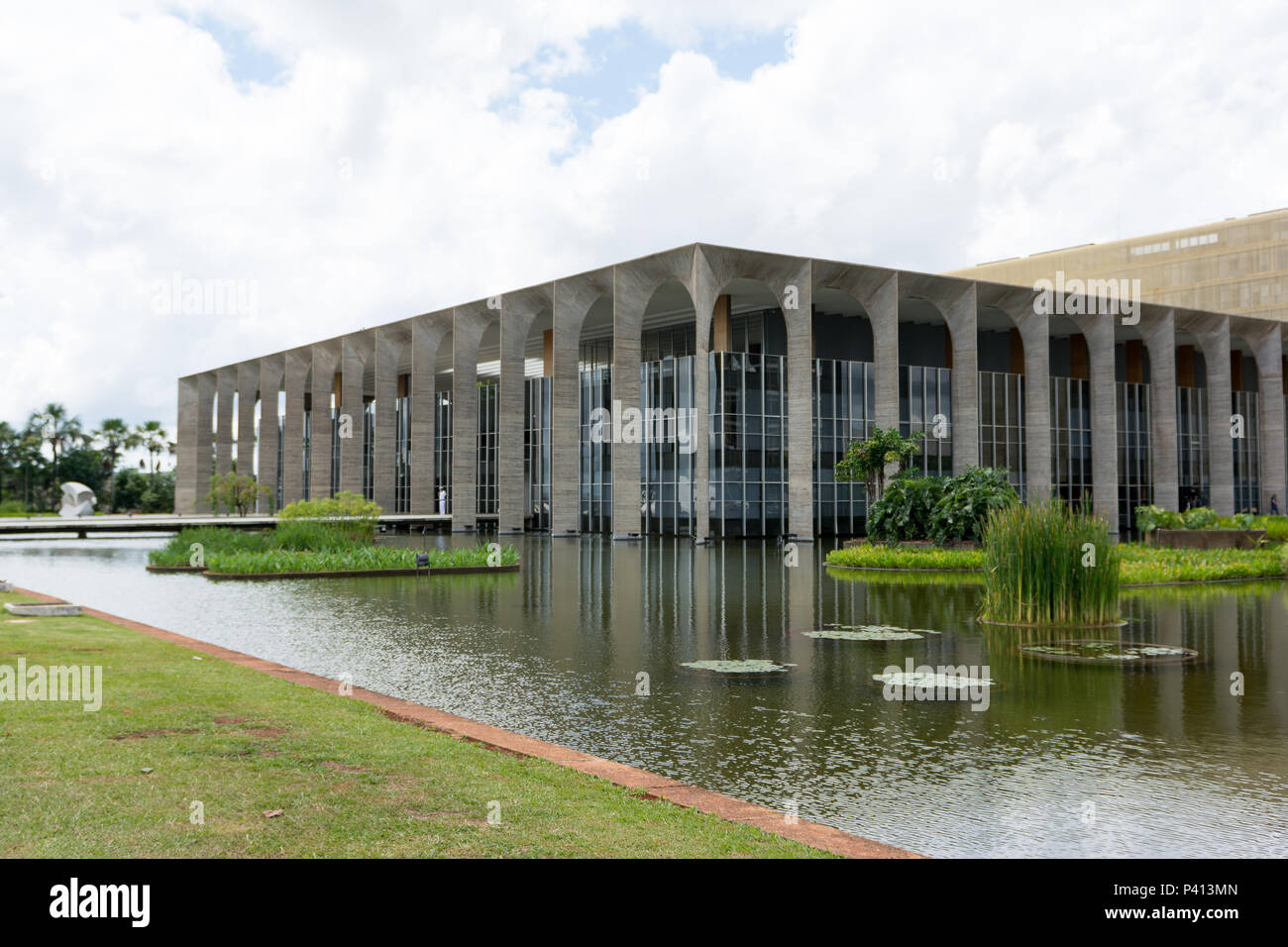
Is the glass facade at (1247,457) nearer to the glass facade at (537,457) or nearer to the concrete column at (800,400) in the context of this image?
the concrete column at (800,400)

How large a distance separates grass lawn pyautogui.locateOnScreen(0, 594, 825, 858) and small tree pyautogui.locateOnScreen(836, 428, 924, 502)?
27.5 m

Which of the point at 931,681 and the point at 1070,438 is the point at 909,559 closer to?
the point at 931,681

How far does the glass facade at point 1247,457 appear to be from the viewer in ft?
212

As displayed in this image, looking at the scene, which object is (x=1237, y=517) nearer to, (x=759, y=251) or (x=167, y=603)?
(x=759, y=251)

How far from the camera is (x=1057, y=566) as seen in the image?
44.4ft

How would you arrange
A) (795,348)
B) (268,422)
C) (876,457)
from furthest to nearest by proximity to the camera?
(268,422)
(795,348)
(876,457)

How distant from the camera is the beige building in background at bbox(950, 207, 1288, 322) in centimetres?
7850

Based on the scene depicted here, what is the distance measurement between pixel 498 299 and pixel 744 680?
43007 mm

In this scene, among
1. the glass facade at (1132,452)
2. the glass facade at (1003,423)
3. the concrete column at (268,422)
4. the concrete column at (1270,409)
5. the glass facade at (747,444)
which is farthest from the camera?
the concrete column at (268,422)

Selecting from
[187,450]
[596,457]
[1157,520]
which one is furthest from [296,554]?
[187,450]

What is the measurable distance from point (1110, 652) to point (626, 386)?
108ft

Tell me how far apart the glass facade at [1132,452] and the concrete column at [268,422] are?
55.9 metres

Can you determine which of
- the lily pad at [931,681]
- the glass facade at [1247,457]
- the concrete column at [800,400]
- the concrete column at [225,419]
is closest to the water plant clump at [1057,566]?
the lily pad at [931,681]
